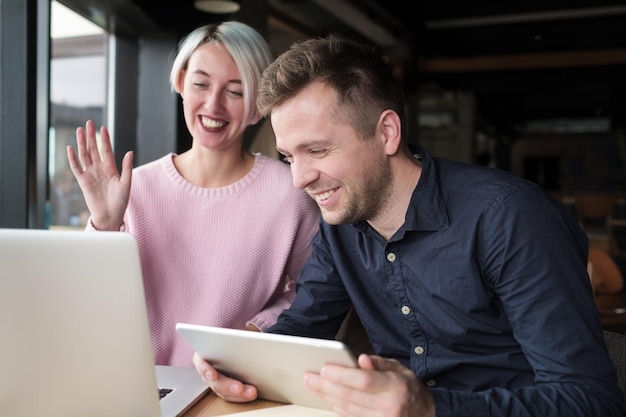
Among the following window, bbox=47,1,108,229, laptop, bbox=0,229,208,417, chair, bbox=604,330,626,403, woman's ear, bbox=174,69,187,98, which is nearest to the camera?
laptop, bbox=0,229,208,417

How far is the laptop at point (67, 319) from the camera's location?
0.92 m

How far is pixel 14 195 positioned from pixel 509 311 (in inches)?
83.4

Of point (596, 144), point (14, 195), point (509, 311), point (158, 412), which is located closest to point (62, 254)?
point (158, 412)

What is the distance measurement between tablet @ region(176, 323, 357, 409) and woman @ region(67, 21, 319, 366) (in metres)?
0.55

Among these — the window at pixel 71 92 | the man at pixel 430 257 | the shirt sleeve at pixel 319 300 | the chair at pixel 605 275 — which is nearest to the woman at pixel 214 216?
the shirt sleeve at pixel 319 300

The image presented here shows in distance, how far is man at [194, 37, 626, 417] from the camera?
3.80 feet

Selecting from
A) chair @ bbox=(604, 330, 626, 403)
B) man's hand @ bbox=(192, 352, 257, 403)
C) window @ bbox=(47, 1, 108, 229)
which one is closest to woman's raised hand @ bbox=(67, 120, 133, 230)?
man's hand @ bbox=(192, 352, 257, 403)

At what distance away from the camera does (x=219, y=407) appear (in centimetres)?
124

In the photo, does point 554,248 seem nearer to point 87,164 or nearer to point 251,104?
point 251,104

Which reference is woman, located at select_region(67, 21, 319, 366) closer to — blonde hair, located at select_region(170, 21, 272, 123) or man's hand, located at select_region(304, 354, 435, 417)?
blonde hair, located at select_region(170, 21, 272, 123)

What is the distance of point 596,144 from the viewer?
66.8ft

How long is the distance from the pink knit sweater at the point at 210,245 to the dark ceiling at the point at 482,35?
3429mm

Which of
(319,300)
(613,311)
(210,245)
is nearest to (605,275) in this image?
(613,311)

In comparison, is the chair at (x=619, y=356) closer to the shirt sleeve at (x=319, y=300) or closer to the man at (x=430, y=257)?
the man at (x=430, y=257)
